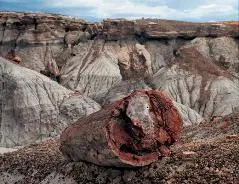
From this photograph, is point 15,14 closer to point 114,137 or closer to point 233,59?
point 233,59

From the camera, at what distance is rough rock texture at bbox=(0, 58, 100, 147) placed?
84375 mm

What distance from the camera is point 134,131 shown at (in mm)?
27109

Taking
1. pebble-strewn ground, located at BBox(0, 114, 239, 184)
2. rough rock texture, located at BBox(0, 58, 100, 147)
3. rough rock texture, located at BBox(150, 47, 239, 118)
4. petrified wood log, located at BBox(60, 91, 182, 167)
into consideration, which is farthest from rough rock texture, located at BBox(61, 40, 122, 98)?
petrified wood log, located at BBox(60, 91, 182, 167)

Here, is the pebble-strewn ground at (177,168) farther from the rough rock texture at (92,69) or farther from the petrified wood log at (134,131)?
the rough rock texture at (92,69)

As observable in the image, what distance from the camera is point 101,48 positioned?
116125 millimetres

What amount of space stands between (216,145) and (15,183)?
1311 cm

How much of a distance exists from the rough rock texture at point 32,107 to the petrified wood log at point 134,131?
2153 inches

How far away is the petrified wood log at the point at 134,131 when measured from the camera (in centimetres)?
2714

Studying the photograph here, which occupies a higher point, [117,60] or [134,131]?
[134,131]

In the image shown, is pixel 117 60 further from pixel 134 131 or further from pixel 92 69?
pixel 134 131

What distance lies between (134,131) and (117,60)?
85.8 m

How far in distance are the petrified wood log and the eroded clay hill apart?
195ft

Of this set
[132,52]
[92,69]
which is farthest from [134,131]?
[132,52]

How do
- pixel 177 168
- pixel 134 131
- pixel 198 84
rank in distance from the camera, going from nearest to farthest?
pixel 134 131
pixel 177 168
pixel 198 84
